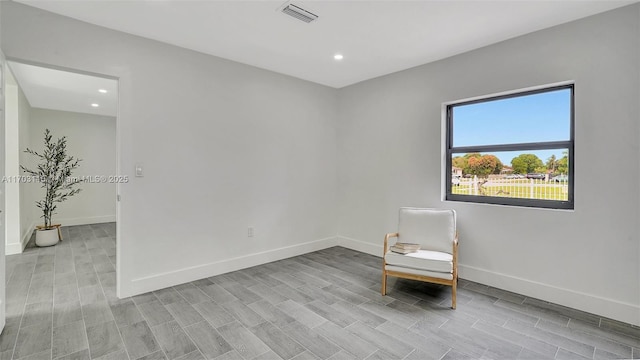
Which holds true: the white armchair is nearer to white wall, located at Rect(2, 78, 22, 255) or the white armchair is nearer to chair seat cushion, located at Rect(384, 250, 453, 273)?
chair seat cushion, located at Rect(384, 250, 453, 273)

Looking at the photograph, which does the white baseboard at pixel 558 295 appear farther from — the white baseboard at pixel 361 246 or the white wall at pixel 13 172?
the white wall at pixel 13 172

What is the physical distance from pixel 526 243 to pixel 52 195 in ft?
24.4

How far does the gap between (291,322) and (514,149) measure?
288cm

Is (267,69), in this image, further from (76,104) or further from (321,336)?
(76,104)

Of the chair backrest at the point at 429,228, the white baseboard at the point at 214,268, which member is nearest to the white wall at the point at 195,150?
the white baseboard at the point at 214,268

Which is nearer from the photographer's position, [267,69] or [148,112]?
[148,112]

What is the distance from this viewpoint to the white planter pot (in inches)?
191

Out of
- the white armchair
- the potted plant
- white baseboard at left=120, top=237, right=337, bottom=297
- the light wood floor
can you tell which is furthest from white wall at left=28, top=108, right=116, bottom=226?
the white armchair

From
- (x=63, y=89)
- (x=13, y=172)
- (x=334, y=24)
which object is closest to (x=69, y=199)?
(x=13, y=172)

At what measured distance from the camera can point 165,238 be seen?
10.6 feet

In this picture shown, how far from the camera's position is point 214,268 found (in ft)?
11.8

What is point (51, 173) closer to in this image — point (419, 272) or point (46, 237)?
point (46, 237)

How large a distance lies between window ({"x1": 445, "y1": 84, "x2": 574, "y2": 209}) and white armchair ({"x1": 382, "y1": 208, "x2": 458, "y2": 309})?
1.82ft

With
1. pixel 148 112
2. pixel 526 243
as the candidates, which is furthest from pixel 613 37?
pixel 148 112
